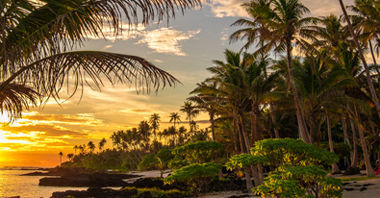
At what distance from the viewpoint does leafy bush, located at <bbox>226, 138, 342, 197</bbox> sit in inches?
307

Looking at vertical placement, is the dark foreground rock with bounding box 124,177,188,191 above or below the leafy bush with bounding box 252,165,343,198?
below

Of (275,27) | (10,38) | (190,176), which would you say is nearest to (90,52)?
(10,38)

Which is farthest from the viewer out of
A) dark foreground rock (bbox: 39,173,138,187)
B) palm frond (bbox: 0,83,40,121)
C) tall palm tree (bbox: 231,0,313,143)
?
dark foreground rock (bbox: 39,173,138,187)

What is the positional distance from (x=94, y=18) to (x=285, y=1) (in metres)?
17.3

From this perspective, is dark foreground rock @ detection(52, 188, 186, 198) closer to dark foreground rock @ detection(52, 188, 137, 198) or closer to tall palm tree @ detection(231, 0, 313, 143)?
dark foreground rock @ detection(52, 188, 137, 198)

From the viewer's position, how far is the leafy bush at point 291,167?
780 cm

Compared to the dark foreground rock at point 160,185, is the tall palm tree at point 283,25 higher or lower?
higher

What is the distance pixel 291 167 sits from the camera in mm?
8266

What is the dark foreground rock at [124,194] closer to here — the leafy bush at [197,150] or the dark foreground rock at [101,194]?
the dark foreground rock at [101,194]

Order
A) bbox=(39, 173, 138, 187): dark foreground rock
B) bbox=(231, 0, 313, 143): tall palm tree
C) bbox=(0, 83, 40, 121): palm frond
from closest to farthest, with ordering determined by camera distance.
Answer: bbox=(0, 83, 40, 121): palm frond → bbox=(231, 0, 313, 143): tall palm tree → bbox=(39, 173, 138, 187): dark foreground rock

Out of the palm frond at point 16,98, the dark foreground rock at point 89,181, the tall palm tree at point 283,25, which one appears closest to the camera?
the palm frond at point 16,98

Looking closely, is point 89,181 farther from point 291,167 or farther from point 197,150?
Result: point 291,167

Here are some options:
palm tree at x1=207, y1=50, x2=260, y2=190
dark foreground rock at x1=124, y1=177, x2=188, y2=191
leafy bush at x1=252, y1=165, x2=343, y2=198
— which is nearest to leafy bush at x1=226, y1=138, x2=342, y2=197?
leafy bush at x1=252, y1=165, x2=343, y2=198

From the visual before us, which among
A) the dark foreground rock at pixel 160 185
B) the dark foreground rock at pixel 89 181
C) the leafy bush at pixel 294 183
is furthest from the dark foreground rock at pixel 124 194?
the dark foreground rock at pixel 89 181
